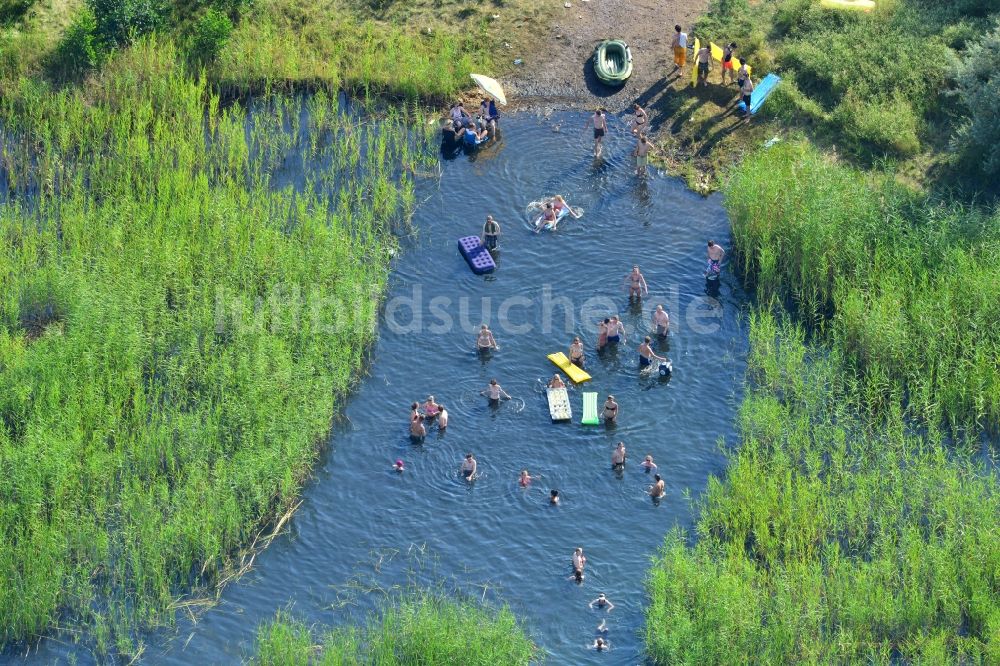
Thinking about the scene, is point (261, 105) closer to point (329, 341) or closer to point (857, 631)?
point (329, 341)

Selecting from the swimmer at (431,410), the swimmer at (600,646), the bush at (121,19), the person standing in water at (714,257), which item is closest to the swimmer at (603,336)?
the person standing in water at (714,257)

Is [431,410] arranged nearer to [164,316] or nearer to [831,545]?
[164,316]

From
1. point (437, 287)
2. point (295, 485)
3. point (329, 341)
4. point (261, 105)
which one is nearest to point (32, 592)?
point (295, 485)

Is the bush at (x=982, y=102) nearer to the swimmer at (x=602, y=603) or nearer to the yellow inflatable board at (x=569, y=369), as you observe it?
the yellow inflatable board at (x=569, y=369)

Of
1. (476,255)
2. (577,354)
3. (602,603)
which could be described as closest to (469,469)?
(577,354)

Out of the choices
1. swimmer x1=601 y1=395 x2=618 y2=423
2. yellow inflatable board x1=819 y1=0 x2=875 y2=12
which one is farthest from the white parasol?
swimmer x1=601 y1=395 x2=618 y2=423

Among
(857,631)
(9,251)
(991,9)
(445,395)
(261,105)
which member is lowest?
(857,631)
